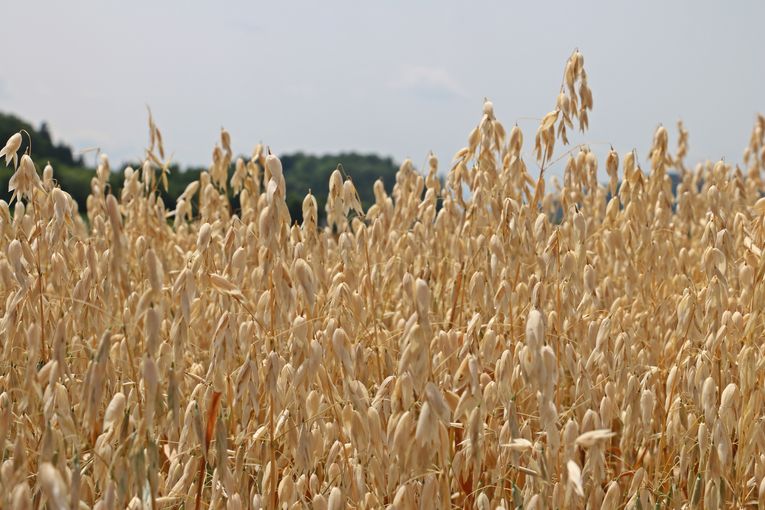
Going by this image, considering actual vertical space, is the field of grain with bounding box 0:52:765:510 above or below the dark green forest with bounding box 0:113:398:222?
below

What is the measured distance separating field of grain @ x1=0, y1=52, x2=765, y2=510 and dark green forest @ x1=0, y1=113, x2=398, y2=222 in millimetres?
378

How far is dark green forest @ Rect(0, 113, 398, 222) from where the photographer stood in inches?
563

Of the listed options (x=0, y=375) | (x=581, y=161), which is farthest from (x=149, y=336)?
(x=581, y=161)

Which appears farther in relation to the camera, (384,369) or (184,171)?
(184,171)

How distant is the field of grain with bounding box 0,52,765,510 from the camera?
1.43m

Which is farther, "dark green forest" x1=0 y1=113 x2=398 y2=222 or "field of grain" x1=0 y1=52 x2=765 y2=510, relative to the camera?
"dark green forest" x1=0 y1=113 x2=398 y2=222

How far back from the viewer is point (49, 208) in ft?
7.52

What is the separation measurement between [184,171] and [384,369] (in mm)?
16972

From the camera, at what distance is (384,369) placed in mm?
2381

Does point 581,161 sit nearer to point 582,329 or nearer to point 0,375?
point 582,329

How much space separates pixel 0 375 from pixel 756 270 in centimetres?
200

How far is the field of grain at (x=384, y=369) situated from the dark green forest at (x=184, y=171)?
0.38 meters

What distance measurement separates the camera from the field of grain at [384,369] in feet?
4.68

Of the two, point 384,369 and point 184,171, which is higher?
point 184,171
